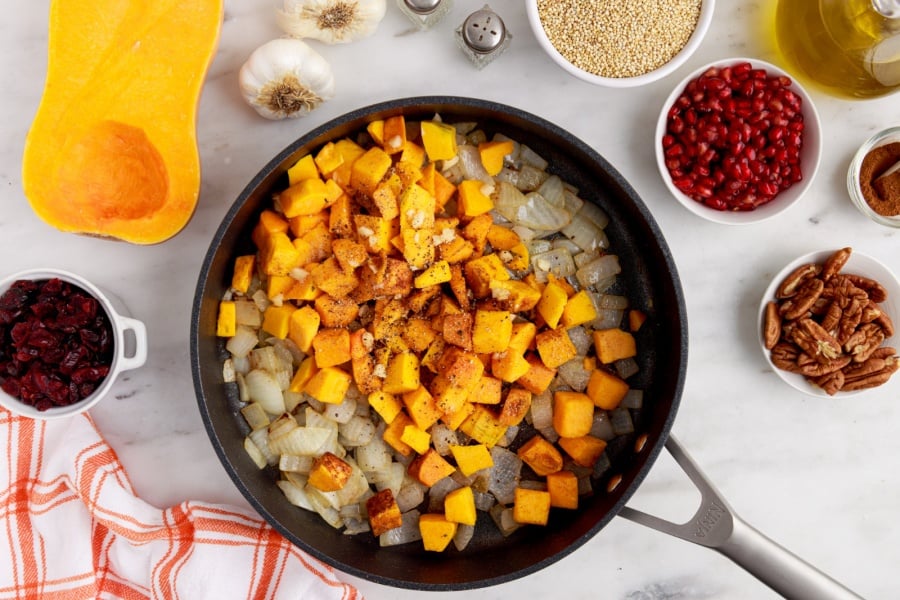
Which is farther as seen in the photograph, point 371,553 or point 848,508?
point 848,508

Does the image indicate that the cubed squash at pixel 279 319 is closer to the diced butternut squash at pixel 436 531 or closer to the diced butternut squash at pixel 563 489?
the diced butternut squash at pixel 436 531

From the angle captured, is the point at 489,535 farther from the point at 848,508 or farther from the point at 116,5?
the point at 116,5

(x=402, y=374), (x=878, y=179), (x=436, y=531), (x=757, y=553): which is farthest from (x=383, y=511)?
(x=878, y=179)

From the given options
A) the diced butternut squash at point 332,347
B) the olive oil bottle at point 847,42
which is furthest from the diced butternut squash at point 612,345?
the olive oil bottle at point 847,42

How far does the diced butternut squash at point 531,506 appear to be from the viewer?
74.9 inches

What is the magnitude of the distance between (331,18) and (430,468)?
3.75ft

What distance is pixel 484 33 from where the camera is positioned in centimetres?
188

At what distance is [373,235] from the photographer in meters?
1.79

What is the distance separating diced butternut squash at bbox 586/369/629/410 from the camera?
1.92 meters

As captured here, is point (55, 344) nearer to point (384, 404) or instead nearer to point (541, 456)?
point (384, 404)

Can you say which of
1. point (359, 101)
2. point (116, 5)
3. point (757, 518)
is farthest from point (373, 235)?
point (757, 518)

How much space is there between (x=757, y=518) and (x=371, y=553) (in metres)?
1.08

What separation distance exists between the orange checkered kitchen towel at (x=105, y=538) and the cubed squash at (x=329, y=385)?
0.44 metres

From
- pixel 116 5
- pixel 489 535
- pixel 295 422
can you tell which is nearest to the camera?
pixel 116 5
